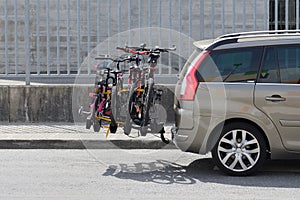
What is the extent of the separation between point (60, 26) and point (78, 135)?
2.67 metres

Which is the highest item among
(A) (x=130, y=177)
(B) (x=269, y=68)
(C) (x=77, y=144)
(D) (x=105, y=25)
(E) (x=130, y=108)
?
(D) (x=105, y=25)

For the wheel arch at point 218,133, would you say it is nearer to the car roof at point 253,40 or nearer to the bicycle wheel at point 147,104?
the car roof at point 253,40

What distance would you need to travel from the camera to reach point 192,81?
7.93 metres

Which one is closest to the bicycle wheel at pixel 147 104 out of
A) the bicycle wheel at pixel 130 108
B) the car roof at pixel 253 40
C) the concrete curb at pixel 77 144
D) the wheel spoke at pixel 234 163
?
the bicycle wheel at pixel 130 108

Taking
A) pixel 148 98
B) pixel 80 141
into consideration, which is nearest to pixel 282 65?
pixel 148 98

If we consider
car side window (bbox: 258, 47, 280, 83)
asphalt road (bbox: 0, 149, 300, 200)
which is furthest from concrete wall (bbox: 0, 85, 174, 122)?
car side window (bbox: 258, 47, 280, 83)

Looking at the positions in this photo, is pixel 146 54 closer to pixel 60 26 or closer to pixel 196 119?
pixel 196 119

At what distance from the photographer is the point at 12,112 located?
11.5 meters

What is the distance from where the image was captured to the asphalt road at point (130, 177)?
7000 mm

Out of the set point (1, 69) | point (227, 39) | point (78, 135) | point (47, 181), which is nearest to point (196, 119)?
point (227, 39)

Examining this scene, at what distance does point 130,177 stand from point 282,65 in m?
2.23

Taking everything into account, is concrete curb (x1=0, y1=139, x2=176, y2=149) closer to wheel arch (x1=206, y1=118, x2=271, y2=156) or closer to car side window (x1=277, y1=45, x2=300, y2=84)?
wheel arch (x1=206, y1=118, x2=271, y2=156)

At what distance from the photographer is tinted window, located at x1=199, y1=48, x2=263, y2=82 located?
784cm

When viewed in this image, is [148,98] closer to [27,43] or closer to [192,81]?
[192,81]
